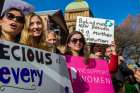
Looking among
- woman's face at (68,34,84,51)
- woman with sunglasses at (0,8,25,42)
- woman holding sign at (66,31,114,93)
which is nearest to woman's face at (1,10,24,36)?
woman with sunglasses at (0,8,25,42)

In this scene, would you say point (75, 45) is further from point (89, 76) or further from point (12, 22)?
point (12, 22)

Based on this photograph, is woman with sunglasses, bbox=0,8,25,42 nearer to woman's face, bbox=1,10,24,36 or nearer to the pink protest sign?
woman's face, bbox=1,10,24,36

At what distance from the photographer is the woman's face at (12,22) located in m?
4.01

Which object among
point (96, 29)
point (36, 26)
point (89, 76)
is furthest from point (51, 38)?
point (96, 29)

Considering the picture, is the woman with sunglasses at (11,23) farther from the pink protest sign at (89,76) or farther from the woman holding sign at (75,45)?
the woman holding sign at (75,45)

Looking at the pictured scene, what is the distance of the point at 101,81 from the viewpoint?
4.98 metres

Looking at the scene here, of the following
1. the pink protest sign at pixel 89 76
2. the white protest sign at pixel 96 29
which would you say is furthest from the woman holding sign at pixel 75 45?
the white protest sign at pixel 96 29

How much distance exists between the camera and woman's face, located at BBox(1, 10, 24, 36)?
13.1 feet

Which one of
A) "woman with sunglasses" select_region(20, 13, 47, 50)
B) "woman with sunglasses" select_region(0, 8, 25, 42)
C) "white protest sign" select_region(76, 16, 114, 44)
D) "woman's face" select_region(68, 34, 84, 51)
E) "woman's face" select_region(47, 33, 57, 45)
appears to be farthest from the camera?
"white protest sign" select_region(76, 16, 114, 44)

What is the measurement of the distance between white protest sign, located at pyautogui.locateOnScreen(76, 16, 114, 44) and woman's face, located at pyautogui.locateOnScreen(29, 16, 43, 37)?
412 cm

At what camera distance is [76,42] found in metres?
5.14

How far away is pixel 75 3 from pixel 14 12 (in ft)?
284

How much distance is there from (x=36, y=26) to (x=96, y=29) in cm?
445

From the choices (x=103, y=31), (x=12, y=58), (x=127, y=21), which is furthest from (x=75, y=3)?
(x=12, y=58)
